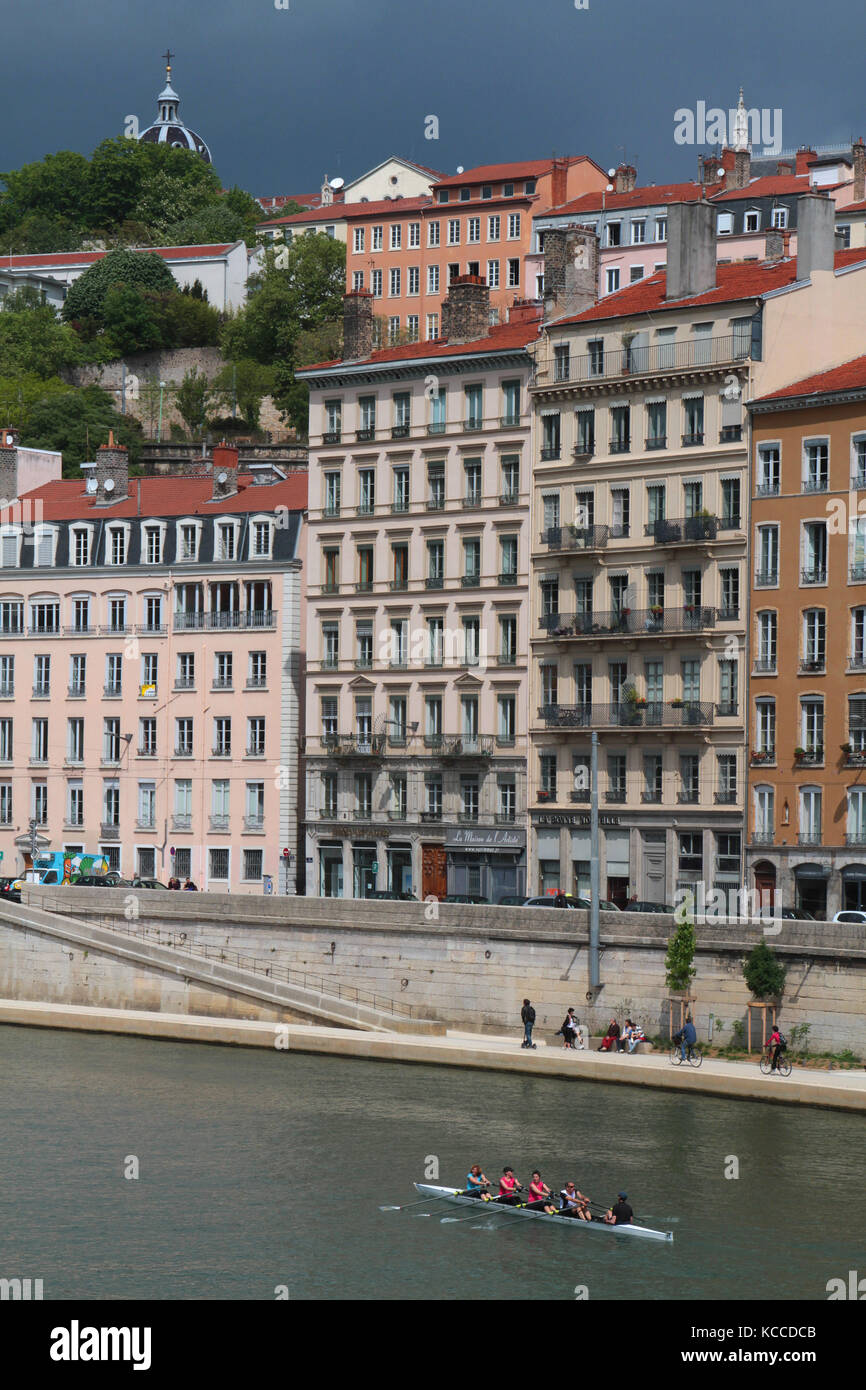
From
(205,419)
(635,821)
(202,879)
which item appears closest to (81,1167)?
(635,821)

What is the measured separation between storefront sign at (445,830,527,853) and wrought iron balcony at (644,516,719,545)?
11.1m

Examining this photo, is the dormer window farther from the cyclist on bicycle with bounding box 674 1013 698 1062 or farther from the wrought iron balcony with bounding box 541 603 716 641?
the cyclist on bicycle with bounding box 674 1013 698 1062

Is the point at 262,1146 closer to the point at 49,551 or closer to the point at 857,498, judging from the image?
the point at 857,498

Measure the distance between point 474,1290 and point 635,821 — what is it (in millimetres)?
35672

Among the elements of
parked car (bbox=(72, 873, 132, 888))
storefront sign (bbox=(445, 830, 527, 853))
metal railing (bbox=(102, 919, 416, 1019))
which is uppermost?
storefront sign (bbox=(445, 830, 527, 853))

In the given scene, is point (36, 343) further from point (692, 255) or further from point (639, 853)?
point (639, 853)

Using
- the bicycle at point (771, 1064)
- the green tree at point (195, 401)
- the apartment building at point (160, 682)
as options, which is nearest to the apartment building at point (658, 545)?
the apartment building at point (160, 682)

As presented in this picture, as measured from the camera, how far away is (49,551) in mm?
90812

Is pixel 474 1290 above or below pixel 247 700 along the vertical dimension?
below

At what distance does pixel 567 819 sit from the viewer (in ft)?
250

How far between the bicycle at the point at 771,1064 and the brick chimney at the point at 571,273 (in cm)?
3213

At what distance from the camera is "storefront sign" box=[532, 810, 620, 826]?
246ft

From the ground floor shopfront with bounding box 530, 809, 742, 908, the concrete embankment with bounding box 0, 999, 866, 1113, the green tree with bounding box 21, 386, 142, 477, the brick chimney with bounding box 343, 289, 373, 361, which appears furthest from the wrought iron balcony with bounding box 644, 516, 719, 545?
the green tree with bounding box 21, 386, 142, 477

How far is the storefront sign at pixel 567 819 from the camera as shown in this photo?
7484 centimetres
